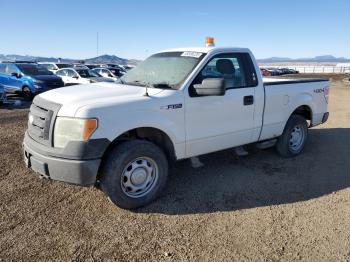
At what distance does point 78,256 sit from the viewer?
3.28 meters

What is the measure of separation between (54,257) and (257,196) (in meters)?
2.70

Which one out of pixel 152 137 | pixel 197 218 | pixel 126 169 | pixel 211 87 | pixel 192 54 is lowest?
pixel 197 218

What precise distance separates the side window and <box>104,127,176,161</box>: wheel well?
1.07 meters

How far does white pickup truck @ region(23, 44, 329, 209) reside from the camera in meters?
3.77

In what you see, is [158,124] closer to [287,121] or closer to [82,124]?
[82,124]

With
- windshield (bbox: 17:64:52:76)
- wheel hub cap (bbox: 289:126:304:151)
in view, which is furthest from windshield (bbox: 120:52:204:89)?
windshield (bbox: 17:64:52:76)

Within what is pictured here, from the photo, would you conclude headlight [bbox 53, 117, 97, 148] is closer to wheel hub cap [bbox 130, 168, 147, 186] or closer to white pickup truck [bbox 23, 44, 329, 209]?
white pickup truck [bbox 23, 44, 329, 209]

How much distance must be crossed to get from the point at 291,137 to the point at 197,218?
124 inches

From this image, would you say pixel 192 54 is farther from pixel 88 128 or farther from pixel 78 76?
pixel 78 76

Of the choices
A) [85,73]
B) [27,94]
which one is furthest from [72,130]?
[85,73]

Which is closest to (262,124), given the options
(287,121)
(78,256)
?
(287,121)

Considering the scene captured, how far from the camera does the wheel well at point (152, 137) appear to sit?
423cm

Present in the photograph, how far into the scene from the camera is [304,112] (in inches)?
265

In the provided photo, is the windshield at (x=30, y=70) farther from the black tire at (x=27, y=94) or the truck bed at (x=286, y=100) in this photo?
the truck bed at (x=286, y=100)
